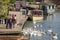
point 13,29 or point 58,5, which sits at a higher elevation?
point 13,29

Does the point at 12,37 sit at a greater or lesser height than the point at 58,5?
greater

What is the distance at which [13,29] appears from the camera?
110 feet

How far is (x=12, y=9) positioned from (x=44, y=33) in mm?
23450

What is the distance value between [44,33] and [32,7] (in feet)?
98.2

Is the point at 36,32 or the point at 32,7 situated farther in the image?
the point at 32,7

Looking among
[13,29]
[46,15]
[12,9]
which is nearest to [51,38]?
[13,29]

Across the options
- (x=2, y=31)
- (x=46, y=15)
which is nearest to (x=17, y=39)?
(x=2, y=31)

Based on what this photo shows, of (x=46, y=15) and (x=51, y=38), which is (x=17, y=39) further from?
(x=46, y=15)

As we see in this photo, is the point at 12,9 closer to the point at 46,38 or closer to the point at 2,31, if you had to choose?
the point at 46,38

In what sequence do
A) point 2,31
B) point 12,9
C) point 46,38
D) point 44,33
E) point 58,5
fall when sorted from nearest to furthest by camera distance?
point 2,31 → point 46,38 → point 44,33 → point 12,9 → point 58,5

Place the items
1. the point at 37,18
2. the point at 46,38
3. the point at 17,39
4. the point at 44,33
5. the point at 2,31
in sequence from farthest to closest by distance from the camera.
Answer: the point at 37,18 < the point at 44,33 < the point at 46,38 < the point at 2,31 < the point at 17,39

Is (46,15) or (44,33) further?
(46,15)

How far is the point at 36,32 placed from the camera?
1681 inches

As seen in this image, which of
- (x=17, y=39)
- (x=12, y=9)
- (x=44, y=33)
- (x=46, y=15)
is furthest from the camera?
(x=46, y=15)
